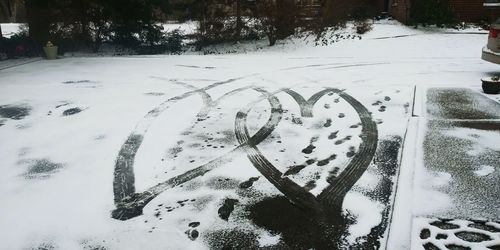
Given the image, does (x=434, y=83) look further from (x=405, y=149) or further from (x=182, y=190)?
(x=182, y=190)

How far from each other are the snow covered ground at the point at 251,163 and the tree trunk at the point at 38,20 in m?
6.99

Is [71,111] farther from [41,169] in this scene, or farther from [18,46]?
[18,46]

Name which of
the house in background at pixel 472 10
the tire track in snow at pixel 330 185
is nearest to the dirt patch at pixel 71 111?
the tire track in snow at pixel 330 185

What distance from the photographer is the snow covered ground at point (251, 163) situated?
2822 millimetres

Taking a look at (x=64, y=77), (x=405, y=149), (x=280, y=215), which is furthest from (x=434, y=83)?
(x=64, y=77)

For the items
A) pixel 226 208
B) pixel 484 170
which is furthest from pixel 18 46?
pixel 484 170

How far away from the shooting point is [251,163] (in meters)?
4.08

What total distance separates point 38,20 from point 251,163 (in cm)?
1334

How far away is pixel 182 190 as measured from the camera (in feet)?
11.4

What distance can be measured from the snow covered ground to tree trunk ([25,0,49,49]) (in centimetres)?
699

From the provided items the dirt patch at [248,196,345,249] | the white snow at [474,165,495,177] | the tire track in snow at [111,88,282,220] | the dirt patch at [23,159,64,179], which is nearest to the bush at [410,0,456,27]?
the tire track in snow at [111,88,282,220]

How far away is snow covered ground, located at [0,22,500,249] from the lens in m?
2.82

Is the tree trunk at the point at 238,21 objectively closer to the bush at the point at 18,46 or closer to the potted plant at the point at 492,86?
the bush at the point at 18,46

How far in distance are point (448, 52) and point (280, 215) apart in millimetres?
11136
